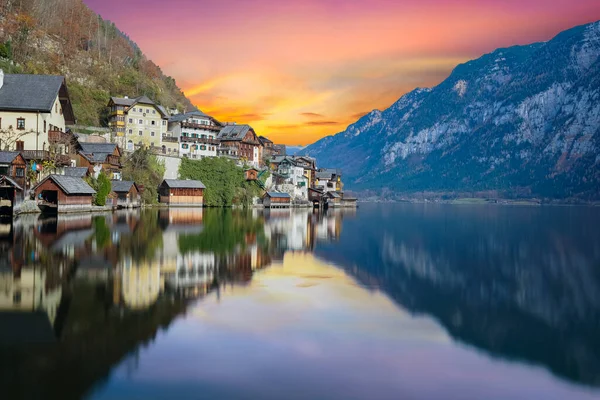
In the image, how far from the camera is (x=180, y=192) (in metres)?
88.0

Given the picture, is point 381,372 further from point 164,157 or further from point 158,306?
point 164,157

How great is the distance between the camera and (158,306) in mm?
16547

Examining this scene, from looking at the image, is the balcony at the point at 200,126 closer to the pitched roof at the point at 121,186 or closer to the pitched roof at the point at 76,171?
the pitched roof at the point at 121,186

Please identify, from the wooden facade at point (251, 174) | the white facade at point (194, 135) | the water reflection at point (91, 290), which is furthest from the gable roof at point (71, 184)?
the wooden facade at point (251, 174)

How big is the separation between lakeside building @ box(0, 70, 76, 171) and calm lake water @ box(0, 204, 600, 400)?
26.8 meters

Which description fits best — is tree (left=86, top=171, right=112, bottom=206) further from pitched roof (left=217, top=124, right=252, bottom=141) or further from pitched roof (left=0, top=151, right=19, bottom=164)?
pitched roof (left=217, top=124, right=252, bottom=141)

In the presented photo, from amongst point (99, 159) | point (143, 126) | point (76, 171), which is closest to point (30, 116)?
point (76, 171)

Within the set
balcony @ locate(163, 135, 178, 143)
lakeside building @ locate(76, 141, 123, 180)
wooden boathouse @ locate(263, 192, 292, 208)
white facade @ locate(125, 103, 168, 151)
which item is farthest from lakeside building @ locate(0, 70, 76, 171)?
wooden boathouse @ locate(263, 192, 292, 208)

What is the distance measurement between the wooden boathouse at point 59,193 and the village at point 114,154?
95mm

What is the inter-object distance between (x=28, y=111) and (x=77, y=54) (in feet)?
185

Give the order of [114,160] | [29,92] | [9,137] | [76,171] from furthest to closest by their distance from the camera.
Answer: [114,160] < [76,171] < [29,92] < [9,137]

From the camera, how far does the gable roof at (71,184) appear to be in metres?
53.1

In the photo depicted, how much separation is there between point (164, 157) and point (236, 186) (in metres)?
14.7

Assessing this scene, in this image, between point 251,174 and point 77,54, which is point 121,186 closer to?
point 251,174
